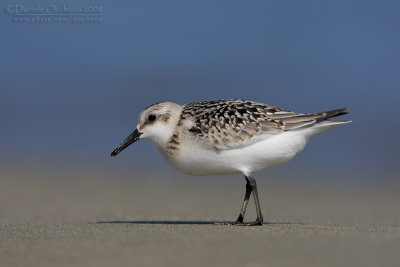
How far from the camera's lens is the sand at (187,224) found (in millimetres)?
4980

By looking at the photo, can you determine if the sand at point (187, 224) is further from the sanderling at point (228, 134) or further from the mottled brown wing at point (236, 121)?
the mottled brown wing at point (236, 121)

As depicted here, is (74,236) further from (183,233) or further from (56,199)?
(56,199)

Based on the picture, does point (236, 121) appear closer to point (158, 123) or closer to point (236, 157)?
point (236, 157)

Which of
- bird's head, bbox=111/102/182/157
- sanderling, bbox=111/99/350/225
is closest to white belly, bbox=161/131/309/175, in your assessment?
sanderling, bbox=111/99/350/225

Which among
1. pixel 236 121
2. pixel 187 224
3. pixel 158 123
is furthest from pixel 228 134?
pixel 187 224

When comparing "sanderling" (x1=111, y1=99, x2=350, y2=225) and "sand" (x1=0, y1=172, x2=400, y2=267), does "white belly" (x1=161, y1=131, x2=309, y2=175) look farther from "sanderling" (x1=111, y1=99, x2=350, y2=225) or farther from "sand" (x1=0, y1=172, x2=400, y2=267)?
"sand" (x1=0, y1=172, x2=400, y2=267)

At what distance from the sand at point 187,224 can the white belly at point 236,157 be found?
0.62 m

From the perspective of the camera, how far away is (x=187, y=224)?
726cm

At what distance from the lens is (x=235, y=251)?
507 cm

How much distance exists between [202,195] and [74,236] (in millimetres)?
5782

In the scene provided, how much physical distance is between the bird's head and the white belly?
0.23 m

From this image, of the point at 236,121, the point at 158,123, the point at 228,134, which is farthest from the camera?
the point at 158,123

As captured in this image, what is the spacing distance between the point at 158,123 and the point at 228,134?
0.82m

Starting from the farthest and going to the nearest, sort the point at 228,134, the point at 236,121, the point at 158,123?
1. the point at 158,123
2. the point at 236,121
3. the point at 228,134
